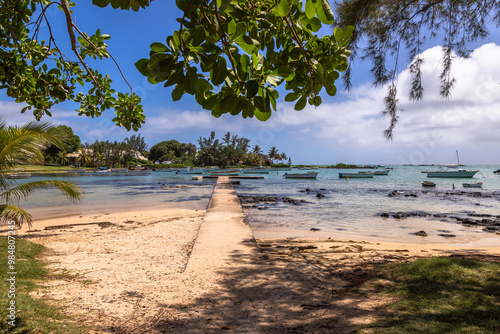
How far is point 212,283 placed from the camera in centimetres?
316

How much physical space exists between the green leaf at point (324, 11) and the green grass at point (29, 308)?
2756mm

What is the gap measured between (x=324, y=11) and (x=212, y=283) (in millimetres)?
3100

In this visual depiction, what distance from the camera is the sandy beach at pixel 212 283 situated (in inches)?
91.0

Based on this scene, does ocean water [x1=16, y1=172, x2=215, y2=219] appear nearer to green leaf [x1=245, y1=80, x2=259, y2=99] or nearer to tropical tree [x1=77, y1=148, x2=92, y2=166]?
green leaf [x1=245, y1=80, x2=259, y2=99]

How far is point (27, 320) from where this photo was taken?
2.10 m

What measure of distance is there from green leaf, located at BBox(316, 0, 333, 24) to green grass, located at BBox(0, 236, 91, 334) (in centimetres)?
276

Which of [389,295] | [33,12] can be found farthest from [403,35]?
[33,12]

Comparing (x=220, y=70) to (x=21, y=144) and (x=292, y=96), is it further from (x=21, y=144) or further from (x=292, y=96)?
(x=21, y=144)

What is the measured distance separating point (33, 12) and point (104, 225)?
6423mm

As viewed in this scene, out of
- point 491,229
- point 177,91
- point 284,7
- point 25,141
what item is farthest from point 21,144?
point 491,229

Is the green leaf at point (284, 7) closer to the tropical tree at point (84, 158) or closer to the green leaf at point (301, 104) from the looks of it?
the green leaf at point (301, 104)

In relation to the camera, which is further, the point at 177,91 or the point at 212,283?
the point at 212,283

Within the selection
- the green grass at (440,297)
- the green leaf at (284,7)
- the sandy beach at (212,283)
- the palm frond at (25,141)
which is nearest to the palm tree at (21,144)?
the palm frond at (25,141)

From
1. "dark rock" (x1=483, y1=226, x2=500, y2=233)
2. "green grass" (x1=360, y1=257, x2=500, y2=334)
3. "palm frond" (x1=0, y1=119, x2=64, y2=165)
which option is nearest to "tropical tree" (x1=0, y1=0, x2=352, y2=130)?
"green grass" (x1=360, y1=257, x2=500, y2=334)
